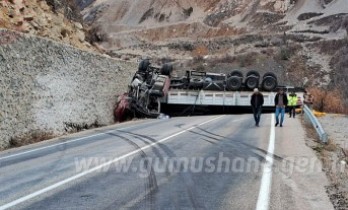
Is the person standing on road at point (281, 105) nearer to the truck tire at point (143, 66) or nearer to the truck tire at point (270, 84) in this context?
the truck tire at point (270, 84)

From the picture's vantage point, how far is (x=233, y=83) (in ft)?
104

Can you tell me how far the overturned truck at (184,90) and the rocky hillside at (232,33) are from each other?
1809 centimetres

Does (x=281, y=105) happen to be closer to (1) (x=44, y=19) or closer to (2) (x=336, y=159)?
(2) (x=336, y=159)

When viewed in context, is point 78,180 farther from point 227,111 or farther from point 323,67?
point 323,67

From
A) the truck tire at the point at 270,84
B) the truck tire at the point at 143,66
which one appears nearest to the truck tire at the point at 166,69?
the truck tire at the point at 143,66

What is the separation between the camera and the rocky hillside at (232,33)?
56344mm

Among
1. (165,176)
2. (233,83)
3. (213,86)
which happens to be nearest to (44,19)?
(213,86)

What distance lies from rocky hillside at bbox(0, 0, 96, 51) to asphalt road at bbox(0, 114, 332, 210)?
1058 centimetres

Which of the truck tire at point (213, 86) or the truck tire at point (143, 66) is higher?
the truck tire at point (143, 66)

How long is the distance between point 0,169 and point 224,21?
7442 cm

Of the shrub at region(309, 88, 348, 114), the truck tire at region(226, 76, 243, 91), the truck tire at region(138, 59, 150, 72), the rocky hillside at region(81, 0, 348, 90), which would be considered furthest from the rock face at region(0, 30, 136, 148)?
the rocky hillside at region(81, 0, 348, 90)

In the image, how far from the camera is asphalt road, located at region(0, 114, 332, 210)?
7691mm

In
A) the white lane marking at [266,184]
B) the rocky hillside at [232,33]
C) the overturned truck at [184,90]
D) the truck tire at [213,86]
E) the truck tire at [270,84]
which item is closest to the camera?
the white lane marking at [266,184]

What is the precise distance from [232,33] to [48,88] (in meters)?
61.7
